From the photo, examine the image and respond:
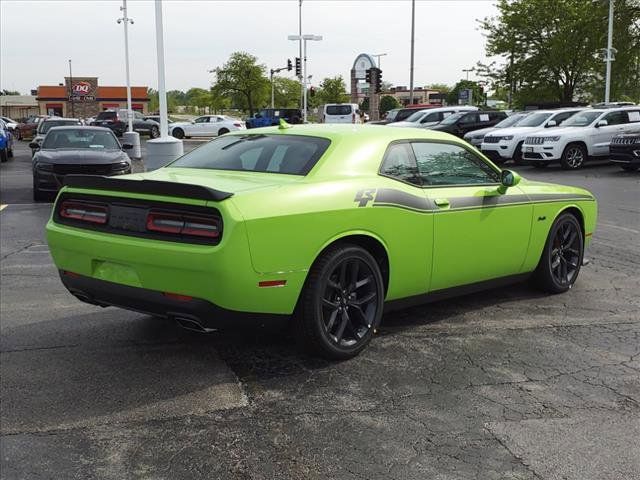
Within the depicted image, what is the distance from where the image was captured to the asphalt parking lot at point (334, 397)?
3.25m

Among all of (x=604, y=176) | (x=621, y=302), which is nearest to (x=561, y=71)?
(x=604, y=176)

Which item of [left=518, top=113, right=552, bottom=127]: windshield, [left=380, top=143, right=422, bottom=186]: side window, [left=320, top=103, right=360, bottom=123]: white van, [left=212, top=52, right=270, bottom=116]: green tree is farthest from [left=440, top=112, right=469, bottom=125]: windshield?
[left=212, top=52, right=270, bottom=116]: green tree

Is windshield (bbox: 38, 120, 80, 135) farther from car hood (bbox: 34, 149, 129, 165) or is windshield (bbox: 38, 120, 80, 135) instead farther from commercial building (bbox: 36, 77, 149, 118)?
commercial building (bbox: 36, 77, 149, 118)

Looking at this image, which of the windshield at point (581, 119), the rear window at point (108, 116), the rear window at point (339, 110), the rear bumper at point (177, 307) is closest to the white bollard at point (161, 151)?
the rear bumper at point (177, 307)

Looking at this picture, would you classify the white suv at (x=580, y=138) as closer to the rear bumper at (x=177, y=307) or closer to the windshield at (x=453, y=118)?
the windshield at (x=453, y=118)

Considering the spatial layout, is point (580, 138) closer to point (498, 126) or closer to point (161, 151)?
point (498, 126)

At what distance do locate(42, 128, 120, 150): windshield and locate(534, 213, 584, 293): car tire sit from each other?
35.0 feet

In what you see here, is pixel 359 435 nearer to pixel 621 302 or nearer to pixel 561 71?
pixel 621 302

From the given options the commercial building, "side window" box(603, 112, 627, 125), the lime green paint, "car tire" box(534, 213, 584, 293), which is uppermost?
the commercial building

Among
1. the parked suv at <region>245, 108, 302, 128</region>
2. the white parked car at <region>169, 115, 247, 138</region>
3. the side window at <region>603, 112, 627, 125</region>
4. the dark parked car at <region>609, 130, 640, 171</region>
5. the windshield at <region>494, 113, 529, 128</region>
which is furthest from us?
the white parked car at <region>169, 115, 247, 138</region>

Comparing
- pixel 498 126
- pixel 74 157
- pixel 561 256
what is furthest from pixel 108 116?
pixel 561 256

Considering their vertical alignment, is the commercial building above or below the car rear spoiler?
above

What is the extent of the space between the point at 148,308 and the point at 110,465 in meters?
1.16

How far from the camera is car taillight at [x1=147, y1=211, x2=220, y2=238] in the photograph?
13.0 feet
